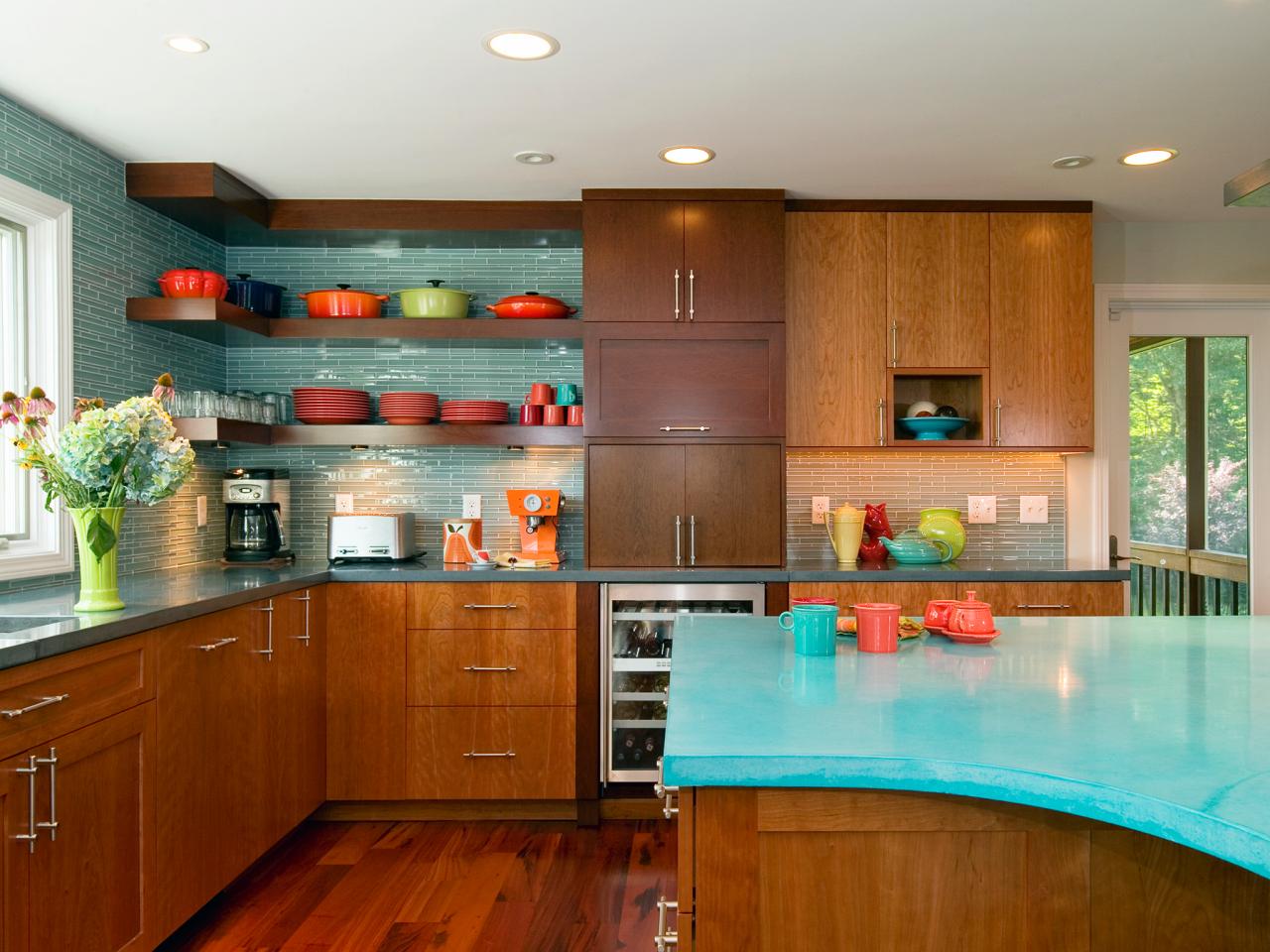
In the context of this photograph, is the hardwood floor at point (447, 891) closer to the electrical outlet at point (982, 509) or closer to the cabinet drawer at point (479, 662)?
the cabinet drawer at point (479, 662)

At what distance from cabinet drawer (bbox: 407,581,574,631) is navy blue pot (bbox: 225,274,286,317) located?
128cm

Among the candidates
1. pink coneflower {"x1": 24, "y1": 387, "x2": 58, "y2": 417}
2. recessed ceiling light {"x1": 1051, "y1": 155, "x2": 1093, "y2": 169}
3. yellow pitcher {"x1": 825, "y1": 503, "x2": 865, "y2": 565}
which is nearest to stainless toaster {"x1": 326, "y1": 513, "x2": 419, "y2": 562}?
pink coneflower {"x1": 24, "y1": 387, "x2": 58, "y2": 417}

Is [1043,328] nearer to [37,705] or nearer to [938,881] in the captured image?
[938,881]

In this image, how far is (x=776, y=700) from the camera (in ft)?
4.85

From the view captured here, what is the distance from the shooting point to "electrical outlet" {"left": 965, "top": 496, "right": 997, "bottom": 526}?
13.5 feet

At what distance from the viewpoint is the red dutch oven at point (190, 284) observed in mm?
3424

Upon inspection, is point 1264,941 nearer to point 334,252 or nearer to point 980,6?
point 980,6

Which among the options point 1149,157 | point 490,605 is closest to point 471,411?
point 490,605

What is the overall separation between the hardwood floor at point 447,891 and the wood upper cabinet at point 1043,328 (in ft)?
6.97

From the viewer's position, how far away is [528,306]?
12.4 ft

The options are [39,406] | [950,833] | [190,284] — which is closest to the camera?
[950,833]

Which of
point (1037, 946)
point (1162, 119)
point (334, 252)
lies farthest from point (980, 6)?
point (334, 252)

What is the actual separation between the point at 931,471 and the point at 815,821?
3.08 metres

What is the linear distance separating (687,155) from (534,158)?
519mm
